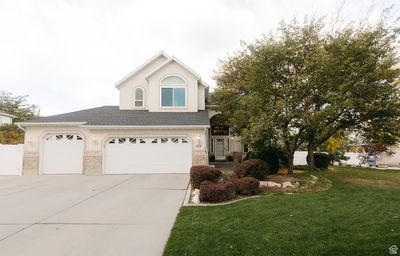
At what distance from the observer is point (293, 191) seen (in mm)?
10375

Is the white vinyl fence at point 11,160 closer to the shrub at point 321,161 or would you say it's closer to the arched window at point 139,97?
the arched window at point 139,97

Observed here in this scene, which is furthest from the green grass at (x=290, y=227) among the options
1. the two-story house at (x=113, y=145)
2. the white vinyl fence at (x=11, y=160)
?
the white vinyl fence at (x=11, y=160)

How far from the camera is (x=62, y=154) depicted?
663 inches

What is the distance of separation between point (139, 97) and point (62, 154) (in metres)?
6.79

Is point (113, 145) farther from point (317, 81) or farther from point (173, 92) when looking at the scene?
point (317, 81)

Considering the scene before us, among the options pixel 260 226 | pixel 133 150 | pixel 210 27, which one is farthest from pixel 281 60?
pixel 133 150

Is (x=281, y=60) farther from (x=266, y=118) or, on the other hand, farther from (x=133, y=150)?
(x=133, y=150)

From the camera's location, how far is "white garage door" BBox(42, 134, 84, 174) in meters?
16.8

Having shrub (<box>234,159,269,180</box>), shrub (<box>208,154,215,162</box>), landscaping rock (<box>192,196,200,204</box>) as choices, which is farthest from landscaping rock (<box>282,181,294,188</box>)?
shrub (<box>208,154,215,162</box>)

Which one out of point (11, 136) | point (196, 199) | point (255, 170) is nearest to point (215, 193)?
point (196, 199)

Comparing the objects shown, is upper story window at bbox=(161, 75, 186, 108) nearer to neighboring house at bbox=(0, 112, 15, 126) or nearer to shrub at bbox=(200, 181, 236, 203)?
shrub at bbox=(200, 181, 236, 203)

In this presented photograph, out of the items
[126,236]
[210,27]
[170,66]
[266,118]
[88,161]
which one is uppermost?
[210,27]

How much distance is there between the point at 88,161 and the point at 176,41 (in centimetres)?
1089

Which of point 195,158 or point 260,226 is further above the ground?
point 195,158
